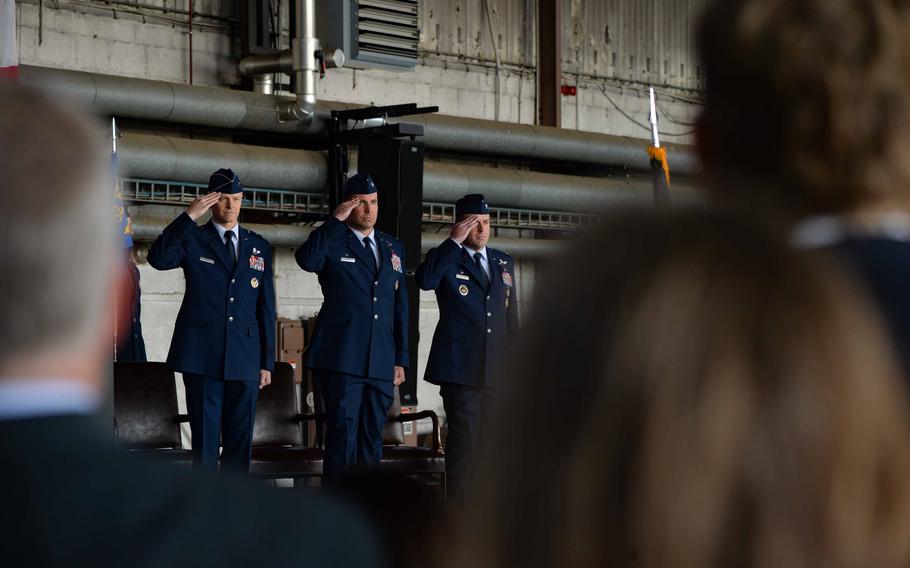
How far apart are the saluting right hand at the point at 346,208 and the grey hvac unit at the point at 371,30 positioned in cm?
266

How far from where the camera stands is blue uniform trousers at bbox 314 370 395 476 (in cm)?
655

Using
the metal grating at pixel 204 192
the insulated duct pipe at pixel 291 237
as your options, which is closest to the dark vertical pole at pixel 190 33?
the metal grating at pixel 204 192

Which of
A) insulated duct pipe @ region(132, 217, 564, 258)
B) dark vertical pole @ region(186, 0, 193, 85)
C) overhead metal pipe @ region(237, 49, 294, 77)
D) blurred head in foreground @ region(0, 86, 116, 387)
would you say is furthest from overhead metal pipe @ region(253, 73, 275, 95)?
blurred head in foreground @ region(0, 86, 116, 387)

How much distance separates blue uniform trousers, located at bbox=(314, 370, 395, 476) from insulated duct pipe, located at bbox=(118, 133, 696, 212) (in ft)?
5.32

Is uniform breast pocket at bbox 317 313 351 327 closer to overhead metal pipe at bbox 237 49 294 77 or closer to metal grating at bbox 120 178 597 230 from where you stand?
metal grating at bbox 120 178 597 230

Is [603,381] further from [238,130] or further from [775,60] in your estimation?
[238,130]

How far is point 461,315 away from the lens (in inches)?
298

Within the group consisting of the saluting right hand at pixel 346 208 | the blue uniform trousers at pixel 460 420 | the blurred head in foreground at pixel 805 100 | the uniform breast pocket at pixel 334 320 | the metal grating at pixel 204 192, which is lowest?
the blue uniform trousers at pixel 460 420

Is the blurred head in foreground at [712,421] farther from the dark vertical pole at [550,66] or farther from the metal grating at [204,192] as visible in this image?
the dark vertical pole at [550,66]

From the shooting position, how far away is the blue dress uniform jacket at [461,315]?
744 cm

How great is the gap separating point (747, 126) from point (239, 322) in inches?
225

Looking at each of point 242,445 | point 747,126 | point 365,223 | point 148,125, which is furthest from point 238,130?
point 747,126

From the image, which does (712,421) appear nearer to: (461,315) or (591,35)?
(461,315)

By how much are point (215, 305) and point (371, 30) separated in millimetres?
3733
